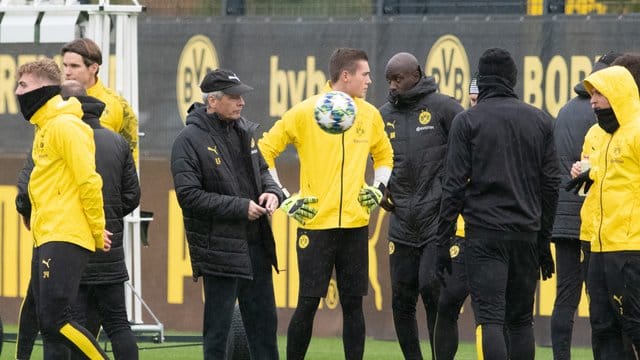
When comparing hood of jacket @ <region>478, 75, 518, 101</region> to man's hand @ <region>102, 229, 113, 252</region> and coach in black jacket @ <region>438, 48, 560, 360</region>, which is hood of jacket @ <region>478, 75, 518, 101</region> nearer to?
coach in black jacket @ <region>438, 48, 560, 360</region>

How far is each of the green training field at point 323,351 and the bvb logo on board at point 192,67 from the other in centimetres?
213

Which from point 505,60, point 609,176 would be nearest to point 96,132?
point 505,60

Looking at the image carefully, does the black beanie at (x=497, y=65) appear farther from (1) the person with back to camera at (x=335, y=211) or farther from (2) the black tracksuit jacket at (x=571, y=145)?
(2) the black tracksuit jacket at (x=571, y=145)

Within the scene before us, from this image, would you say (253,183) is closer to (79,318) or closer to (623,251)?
(79,318)

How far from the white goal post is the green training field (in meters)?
0.23

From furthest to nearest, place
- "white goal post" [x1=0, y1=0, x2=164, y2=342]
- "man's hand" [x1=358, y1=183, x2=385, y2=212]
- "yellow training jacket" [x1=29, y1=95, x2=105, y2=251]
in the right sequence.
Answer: "white goal post" [x1=0, y1=0, x2=164, y2=342], "man's hand" [x1=358, y1=183, x2=385, y2=212], "yellow training jacket" [x1=29, y1=95, x2=105, y2=251]

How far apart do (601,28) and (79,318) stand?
5164 mm

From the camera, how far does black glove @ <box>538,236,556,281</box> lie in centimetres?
839

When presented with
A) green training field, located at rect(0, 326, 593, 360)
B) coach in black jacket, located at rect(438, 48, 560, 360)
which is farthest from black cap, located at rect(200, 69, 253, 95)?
green training field, located at rect(0, 326, 593, 360)

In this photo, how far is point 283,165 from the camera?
40.8 feet

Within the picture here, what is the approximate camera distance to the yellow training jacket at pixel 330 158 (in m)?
9.12

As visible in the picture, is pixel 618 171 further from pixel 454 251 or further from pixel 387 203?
pixel 387 203

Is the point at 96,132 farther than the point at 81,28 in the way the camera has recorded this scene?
No

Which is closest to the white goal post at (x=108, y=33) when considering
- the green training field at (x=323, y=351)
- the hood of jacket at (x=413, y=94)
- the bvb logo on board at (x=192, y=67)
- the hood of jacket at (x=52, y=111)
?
the green training field at (x=323, y=351)
